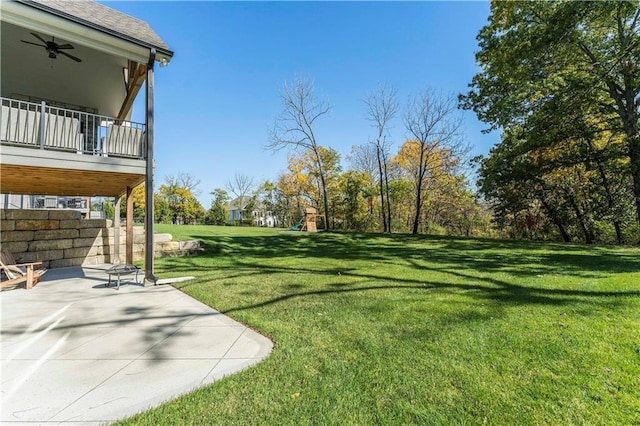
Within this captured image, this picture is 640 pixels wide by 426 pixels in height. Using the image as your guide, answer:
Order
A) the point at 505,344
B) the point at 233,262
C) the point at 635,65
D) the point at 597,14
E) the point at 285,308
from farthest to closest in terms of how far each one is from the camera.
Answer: the point at 635,65 < the point at 597,14 < the point at 233,262 < the point at 285,308 < the point at 505,344

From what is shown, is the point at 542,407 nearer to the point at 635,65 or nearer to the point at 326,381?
the point at 326,381

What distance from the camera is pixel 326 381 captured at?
2.35 metres

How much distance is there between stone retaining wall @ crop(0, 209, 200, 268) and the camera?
7.28 meters

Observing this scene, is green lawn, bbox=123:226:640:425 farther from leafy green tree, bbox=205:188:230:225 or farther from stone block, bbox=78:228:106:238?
leafy green tree, bbox=205:188:230:225

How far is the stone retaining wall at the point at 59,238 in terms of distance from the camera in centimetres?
728

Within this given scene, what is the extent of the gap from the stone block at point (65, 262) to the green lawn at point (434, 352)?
5448 mm

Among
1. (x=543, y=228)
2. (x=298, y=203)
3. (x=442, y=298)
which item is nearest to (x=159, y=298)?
(x=442, y=298)

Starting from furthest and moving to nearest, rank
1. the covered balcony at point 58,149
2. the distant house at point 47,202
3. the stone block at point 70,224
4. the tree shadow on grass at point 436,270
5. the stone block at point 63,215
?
the distant house at point 47,202 → the stone block at point 70,224 → the stone block at point 63,215 → the covered balcony at point 58,149 → the tree shadow on grass at point 436,270

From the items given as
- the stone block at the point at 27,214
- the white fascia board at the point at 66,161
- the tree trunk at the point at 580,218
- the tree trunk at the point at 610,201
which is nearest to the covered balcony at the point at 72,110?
the white fascia board at the point at 66,161

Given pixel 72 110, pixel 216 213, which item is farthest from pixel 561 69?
pixel 216 213

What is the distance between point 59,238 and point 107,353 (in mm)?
7246

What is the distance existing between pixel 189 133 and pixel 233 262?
1944cm

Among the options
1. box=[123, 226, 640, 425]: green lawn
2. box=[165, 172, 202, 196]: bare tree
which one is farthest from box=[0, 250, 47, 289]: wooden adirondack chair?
box=[165, 172, 202, 196]: bare tree

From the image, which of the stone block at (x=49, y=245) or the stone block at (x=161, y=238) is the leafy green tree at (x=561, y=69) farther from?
the stone block at (x=49, y=245)
